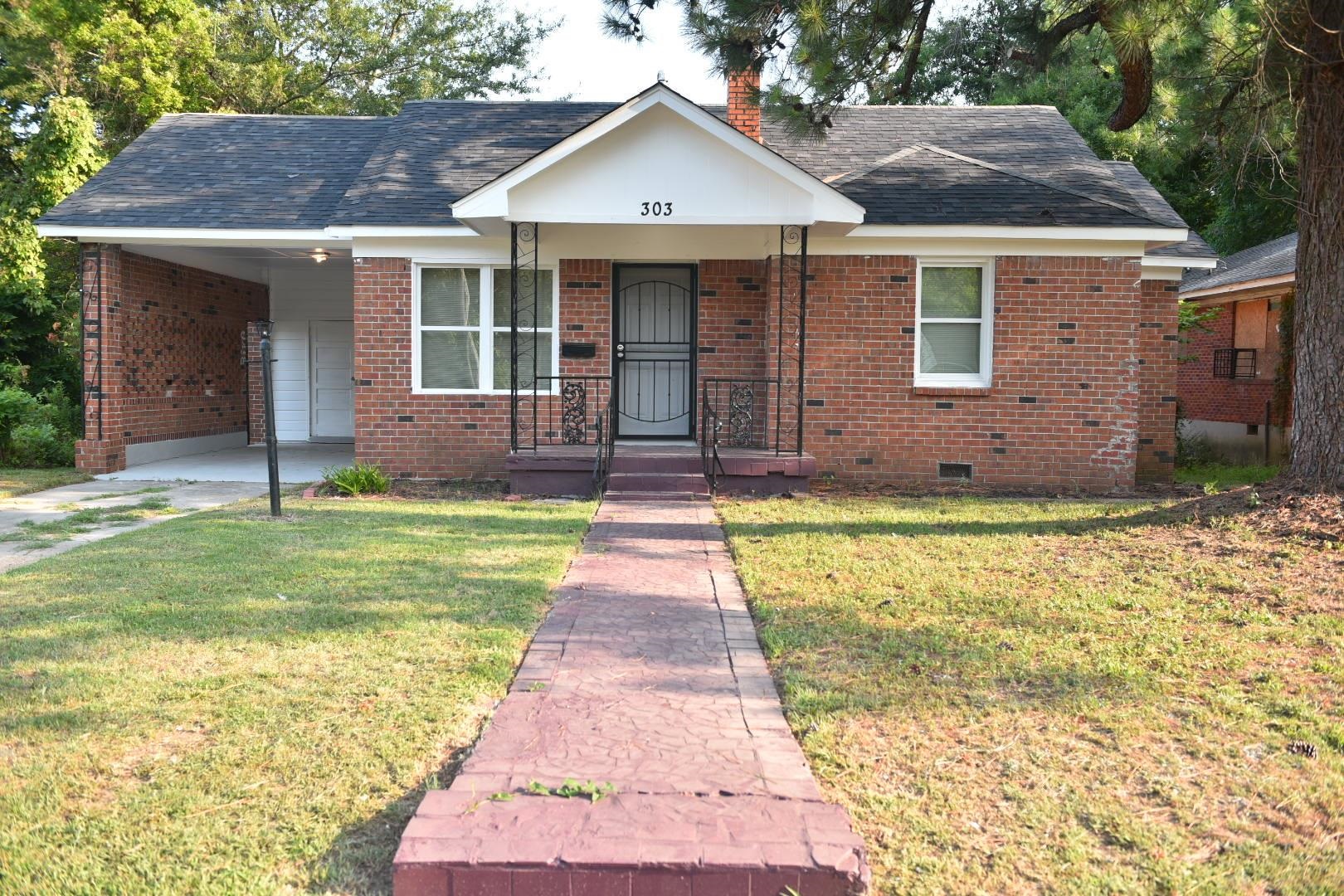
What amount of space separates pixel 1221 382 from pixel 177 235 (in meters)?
19.3

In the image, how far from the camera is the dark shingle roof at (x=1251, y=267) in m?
17.5

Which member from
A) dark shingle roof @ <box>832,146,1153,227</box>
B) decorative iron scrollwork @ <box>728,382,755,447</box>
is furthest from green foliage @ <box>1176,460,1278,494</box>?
decorative iron scrollwork @ <box>728,382,755,447</box>

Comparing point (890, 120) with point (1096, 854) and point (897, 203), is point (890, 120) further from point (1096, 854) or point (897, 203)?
point (1096, 854)

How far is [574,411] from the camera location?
12234mm

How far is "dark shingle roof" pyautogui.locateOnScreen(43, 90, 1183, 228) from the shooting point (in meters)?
11.9

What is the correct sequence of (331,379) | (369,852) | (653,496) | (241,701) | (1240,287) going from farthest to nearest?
(1240,287)
(331,379)
(653,496)
(241,701)
(369,852)

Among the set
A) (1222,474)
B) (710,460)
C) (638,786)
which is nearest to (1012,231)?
(710,460)

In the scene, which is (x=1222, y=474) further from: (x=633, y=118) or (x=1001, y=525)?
(x=633, y=118)

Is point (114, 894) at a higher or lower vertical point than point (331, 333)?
lower

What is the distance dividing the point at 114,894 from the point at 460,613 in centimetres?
294

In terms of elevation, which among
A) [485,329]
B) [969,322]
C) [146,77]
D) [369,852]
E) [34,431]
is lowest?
[369,852]

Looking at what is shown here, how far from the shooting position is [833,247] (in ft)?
38.9

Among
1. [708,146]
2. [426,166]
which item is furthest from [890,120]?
[426,166]

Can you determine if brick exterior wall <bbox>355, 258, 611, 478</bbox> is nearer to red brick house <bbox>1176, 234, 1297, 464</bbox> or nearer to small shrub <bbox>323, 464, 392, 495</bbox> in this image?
small shrub <bbox>323, 464, 392, 495</bbox>
